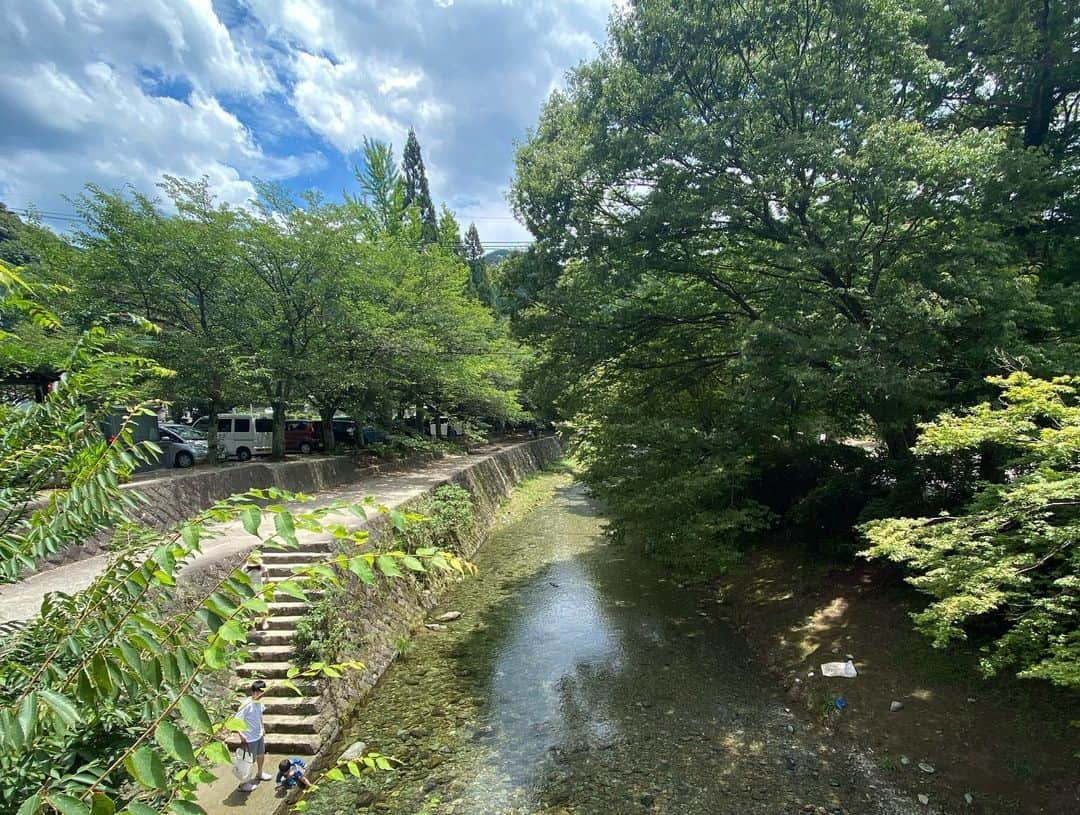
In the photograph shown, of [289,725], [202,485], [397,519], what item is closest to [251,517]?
[397,519]

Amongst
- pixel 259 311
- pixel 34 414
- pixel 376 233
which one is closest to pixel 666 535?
pixel 34 414

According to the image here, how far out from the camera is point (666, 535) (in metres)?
9.14

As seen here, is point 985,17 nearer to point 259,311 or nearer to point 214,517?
point 214,517

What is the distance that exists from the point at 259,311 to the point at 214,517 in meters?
14.5

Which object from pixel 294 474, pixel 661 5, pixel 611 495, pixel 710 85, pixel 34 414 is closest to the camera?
pixel 34 414

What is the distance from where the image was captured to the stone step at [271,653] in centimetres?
711

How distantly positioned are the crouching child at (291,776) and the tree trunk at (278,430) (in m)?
10.8

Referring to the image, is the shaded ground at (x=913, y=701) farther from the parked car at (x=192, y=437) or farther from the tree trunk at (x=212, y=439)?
the parked car at (x=192, y=437)

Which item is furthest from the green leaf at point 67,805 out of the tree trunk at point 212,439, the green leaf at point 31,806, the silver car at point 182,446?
the silver car at point 182,446

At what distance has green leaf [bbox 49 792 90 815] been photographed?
116 centimetres

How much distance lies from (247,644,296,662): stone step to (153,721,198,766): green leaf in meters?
6.88

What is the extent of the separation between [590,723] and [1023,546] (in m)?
5.42

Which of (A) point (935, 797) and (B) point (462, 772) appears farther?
(B) point (462, 772)

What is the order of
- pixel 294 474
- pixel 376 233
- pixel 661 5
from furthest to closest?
pixel 376 233 < pixel 294 474 < pixel 661 5
